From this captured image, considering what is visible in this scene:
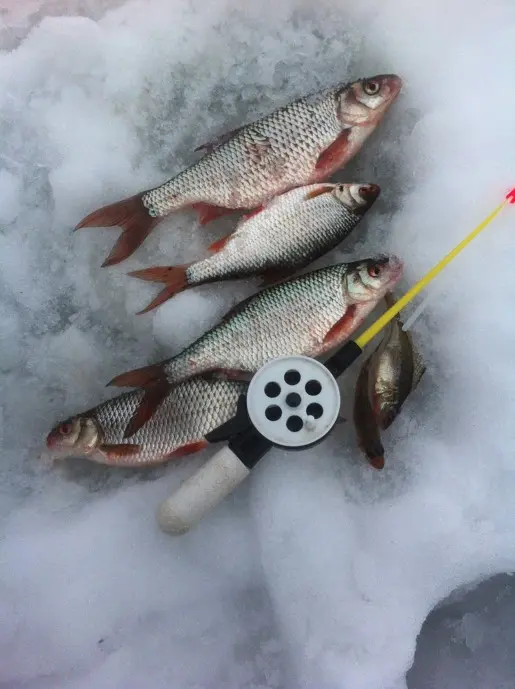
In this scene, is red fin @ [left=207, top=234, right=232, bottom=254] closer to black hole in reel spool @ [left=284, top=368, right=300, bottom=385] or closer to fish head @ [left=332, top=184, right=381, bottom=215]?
fish head @ [left=332, top=184, right=381, bottom=215]

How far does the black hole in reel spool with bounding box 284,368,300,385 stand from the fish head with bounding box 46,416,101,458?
18.8 inches

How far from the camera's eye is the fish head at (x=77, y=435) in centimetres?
150

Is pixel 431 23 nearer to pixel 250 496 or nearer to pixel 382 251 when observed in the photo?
pixel 382 251

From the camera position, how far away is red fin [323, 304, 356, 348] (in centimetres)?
148

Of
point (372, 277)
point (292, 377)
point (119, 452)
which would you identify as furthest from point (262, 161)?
point (119, 452)

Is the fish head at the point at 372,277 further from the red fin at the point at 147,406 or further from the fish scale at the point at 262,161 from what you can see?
the red fin at the point at 147,406

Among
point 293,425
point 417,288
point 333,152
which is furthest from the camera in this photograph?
point 333,152

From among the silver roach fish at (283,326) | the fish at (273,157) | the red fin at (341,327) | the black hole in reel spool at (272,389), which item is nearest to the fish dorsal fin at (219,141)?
the fish at (273,157)

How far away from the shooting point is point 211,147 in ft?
5.29

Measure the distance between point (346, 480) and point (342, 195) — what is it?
0.67 m

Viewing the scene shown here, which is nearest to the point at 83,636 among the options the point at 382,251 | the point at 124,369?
the point at 124,369

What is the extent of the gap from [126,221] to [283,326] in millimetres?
463

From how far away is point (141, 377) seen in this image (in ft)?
4.89

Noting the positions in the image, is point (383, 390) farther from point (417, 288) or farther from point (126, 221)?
point (126, 221)
